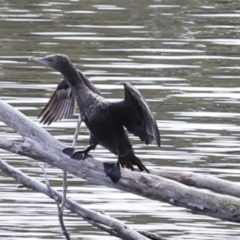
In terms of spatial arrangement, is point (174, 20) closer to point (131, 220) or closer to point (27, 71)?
point (27, 71)

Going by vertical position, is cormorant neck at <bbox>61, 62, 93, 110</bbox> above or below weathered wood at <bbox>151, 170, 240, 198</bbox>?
above

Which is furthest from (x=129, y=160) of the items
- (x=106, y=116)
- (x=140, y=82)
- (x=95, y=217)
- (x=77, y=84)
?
(x=140, y=82)

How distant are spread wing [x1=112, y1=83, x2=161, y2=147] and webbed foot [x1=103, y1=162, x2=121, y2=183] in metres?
0.27

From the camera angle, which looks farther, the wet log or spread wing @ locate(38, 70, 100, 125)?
spread wing @ locate(38, 70, 100, 125)

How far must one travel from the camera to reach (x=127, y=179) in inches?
222

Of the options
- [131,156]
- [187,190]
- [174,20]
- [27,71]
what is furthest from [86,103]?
[174,20]

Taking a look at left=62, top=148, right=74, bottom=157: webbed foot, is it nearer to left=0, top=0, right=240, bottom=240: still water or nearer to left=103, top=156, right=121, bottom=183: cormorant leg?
left=103, top=156, right=121, bottom=183: cormorant leg

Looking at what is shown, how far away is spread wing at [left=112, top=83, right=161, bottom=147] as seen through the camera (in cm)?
565

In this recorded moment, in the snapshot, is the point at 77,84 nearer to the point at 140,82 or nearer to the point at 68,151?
the point at 68,151

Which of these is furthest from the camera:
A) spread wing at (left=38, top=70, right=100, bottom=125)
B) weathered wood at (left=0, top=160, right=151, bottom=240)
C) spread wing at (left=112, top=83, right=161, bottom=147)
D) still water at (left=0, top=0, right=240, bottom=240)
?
still water at (left=0, top=0, right=240, bottom=240)

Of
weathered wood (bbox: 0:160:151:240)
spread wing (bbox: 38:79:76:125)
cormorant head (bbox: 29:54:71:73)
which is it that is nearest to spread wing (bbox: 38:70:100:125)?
spread wing (bbox: 38:79:76:125)

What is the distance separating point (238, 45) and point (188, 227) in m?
7.12

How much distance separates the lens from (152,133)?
225 inches

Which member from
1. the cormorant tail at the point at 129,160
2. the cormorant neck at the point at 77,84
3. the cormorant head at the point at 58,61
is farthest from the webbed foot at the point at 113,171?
the cormorant head at the point at 58,61
